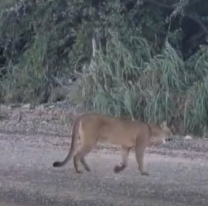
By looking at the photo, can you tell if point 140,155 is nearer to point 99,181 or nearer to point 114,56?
point 99,181

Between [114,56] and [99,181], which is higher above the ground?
[114,56]

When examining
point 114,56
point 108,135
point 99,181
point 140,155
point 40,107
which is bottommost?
point 99,181

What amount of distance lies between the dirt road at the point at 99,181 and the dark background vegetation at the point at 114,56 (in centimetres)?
279

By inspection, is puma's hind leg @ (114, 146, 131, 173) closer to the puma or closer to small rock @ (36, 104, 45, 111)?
the puma

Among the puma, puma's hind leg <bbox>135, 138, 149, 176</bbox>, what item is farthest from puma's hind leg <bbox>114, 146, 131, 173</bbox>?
puma's hind leg <bbox>135, 138, 149, 176</bbox>

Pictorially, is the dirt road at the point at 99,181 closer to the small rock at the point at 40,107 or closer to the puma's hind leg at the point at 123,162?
the puma's hind leg at the point at 123,162

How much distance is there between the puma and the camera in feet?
41.5

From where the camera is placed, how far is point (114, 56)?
18984 mm

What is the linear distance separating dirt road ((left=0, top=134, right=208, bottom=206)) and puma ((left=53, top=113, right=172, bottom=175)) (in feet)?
0.59

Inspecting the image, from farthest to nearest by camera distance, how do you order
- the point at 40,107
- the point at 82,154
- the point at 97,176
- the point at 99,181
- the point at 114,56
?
the point at 40,107 → the point at 114,56 → the point at 82,154 → the point at 97,176 → the point at 99,181

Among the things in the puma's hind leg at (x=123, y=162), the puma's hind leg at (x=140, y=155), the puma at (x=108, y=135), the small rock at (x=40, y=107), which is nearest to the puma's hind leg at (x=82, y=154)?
the puma at (x=108, y=135)

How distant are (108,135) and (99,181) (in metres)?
1.11

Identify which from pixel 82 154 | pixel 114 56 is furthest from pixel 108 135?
pixel 114 56

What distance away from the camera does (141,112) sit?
17.7m
